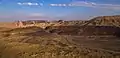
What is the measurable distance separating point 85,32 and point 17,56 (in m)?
34.5

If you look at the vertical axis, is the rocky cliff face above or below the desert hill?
above

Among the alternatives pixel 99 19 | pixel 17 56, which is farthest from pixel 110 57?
pixel 99 19

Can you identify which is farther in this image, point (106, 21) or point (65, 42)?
point (106, 21)

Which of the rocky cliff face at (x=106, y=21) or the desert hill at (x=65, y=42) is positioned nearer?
the desert hill at (x=65, y=42)

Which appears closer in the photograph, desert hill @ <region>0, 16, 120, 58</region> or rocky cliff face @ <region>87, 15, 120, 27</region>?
desert hill @ <region>0, 16, 120, 58</region>

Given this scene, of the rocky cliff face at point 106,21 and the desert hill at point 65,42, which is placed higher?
the rocky cliff face at point 106,21

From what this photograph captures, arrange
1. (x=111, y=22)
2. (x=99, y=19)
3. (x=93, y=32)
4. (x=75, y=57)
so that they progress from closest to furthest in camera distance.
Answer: (x=75, y=57) → (x=93, y=32) → (x=111, y=22) → (x=99, y=19)

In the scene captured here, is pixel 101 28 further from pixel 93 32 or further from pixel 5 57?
pixel 5 57

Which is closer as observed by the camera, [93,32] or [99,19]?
[93,32]

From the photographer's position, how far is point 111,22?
253 ft

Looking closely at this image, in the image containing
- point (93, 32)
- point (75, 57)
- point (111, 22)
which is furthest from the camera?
point (111, 22)

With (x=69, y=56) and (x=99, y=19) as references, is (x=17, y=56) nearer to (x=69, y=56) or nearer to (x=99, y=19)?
(x=69, y=56)

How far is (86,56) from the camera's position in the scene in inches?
1254

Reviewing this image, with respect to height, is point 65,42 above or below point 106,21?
below
